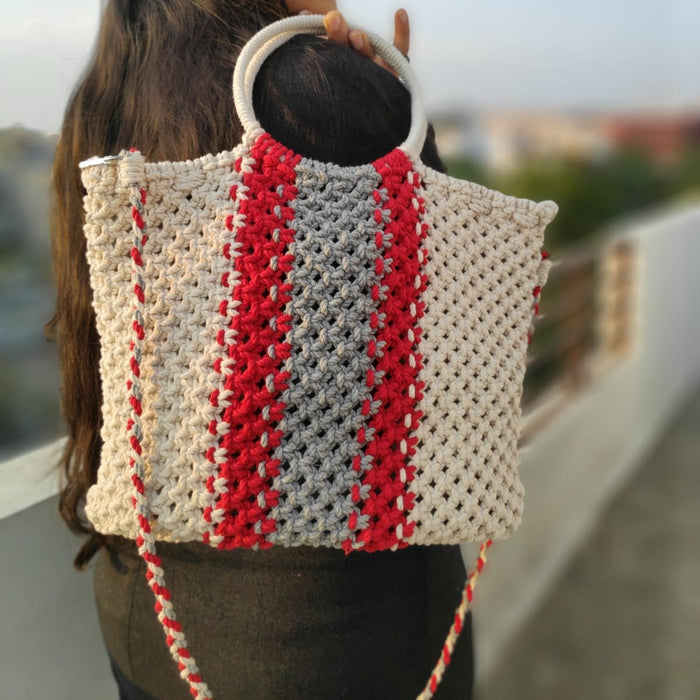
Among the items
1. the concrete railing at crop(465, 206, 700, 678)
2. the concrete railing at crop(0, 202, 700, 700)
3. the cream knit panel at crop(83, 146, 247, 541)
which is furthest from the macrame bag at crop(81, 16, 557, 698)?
the concrete railing at crop(465, 206, 700, 678)

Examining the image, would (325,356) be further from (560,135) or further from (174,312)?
(560,135)

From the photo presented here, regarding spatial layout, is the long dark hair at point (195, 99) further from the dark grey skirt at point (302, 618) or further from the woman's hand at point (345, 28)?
the dark grey skirt at point (302, 618)

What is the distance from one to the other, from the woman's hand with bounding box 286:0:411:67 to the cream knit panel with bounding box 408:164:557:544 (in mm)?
186

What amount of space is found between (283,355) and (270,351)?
2 cm

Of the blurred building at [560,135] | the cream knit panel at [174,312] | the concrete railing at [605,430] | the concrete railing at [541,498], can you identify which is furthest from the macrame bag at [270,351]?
the blurred building at [560,135]

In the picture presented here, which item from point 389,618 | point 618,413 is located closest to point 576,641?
point 618,413

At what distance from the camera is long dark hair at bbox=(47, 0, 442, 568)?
92cm

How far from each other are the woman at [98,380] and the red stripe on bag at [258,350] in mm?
78

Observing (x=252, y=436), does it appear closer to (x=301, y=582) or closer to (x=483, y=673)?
(x=301, y=582)

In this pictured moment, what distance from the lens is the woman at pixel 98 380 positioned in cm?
92

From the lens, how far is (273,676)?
0.99 m

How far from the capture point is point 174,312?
0.90m

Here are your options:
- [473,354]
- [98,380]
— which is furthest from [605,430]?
[98,380]

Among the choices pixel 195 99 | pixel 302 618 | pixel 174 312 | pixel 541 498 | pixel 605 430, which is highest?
pixel 195 99
